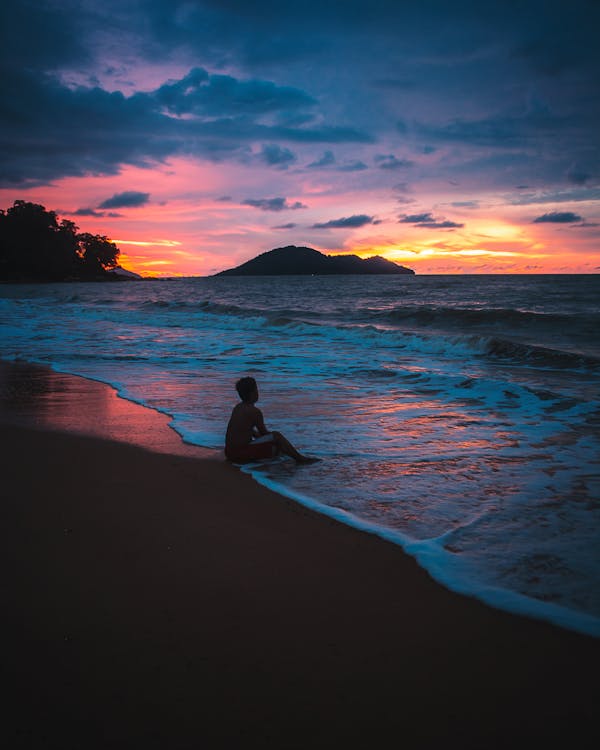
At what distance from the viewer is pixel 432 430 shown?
255 inches

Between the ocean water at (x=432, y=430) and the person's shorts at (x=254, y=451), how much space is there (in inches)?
4.9

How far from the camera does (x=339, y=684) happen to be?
6.87 ft

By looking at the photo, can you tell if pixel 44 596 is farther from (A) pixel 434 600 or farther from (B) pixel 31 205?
(B) pixel 31 205

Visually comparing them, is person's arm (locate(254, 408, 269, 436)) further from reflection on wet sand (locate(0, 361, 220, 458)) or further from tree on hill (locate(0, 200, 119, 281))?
tree on hill (locate(0, 200, 119, 281))

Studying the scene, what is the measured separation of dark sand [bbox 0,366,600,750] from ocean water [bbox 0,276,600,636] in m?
0.39

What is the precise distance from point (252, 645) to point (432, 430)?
4.56m

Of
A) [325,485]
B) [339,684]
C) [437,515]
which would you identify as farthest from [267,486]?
[339,684]

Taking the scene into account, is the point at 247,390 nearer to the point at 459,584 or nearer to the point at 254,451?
the point at 254,451

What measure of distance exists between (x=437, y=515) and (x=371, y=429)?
8.60 feet

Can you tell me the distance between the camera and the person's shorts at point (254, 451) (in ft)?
17.1

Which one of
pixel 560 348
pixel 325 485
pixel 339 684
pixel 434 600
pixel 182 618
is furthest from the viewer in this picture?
pixel 560 348

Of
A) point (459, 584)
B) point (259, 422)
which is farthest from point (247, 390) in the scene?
point (459, 584)

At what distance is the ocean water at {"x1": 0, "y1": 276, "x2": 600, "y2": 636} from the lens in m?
3.29

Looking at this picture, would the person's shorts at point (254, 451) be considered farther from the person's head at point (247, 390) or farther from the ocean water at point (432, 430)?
the person's head at point (247, 390)
